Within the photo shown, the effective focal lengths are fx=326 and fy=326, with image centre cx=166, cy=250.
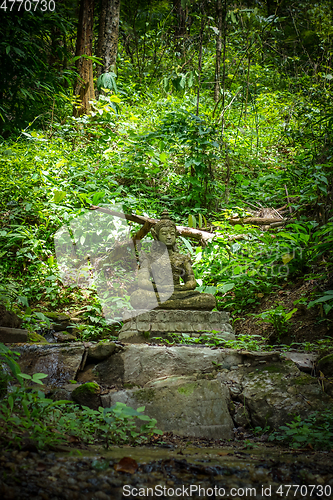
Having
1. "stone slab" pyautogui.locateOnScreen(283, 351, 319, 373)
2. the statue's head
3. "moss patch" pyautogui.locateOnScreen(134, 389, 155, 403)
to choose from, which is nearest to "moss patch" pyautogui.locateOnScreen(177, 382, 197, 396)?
"moss patch" pyautogui.locateOnScreen(134, 389, 155, 403)

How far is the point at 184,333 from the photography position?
386 centimetres

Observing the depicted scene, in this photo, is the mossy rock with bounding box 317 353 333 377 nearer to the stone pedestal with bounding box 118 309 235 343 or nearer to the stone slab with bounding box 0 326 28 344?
the stone pedestal with bounding box 118 309 235 343

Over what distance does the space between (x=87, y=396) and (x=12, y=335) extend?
52.0 inches

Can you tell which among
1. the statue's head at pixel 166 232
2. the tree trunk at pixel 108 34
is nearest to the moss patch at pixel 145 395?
the statue's head at pixel 166 232

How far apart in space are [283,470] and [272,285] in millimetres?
3895

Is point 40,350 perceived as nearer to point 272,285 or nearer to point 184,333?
point 184,333

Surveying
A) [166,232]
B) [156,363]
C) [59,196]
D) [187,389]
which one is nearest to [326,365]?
[187,389]

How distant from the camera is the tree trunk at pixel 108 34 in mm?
8883

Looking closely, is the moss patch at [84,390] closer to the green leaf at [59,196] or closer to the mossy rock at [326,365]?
the mossy rock at [326,365]

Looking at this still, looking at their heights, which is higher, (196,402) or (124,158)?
(124,158)

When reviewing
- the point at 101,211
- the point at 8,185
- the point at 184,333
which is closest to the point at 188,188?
the point at 101,211

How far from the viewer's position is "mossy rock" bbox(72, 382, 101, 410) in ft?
7.76

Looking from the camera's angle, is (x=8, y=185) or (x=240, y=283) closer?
(x=240, y=283)

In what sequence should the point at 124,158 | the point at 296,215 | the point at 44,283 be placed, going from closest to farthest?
the point at 44,283, the point at 296,215, the point at 124,158
